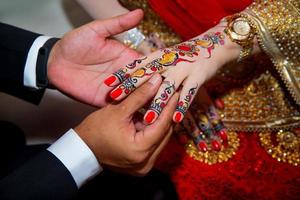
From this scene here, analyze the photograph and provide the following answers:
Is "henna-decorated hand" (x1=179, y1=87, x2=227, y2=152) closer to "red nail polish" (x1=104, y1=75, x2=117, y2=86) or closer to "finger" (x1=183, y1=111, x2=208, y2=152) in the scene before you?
"finger" (x1=183, y1=111, x2=208, y2=152)

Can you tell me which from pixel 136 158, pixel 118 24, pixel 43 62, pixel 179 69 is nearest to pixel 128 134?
pixel 136 158

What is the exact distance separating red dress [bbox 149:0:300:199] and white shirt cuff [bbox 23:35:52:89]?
1.31 ft

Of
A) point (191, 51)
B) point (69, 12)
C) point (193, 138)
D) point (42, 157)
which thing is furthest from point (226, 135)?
point (69, 12)

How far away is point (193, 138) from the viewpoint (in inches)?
39.9

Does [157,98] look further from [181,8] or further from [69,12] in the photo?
[69,12]

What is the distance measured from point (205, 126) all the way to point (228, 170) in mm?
127

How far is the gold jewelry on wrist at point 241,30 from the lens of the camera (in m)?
0.89

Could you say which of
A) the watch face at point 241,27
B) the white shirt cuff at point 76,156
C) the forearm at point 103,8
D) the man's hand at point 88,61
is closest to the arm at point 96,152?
the white shirt cuff at point 76,156

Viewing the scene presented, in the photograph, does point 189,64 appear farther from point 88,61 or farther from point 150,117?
point 88,61

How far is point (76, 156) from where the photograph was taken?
826 millimetres

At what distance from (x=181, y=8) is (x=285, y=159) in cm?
49

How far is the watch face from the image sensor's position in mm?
893

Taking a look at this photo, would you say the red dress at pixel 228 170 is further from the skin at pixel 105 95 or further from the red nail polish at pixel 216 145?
the skin at pixel 105 95

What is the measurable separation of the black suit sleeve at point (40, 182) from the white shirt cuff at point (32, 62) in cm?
30
